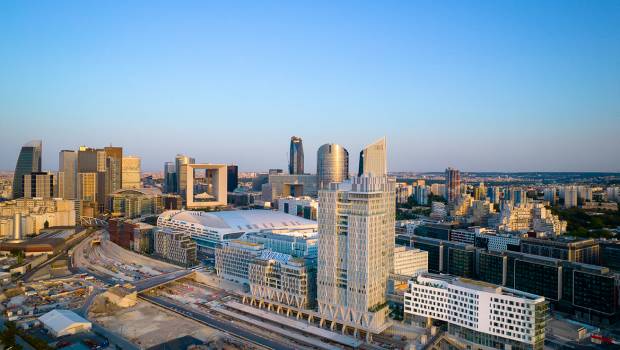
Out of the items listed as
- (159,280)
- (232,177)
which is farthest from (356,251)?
(232,177)

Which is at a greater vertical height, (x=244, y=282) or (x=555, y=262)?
(x=555, y=262)

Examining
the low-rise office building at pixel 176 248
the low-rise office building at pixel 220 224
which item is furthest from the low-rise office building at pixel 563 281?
the low-rise office building at pixel 176 248

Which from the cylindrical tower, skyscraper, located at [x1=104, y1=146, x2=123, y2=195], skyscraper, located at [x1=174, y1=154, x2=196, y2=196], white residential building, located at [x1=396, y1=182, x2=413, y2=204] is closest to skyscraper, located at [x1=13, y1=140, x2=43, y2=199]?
skyscraper, located at [x1=104, y1=146, x2=123, y2=195]

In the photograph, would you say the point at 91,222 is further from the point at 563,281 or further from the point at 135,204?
the point at 563,281

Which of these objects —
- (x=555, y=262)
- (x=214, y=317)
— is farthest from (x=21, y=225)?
(x=555, y=262)

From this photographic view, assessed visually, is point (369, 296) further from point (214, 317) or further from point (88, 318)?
point (88, 318)

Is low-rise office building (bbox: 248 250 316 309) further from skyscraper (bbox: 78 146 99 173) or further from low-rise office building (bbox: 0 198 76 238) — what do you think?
skyscraper (bbox: 78 146 99 173)
